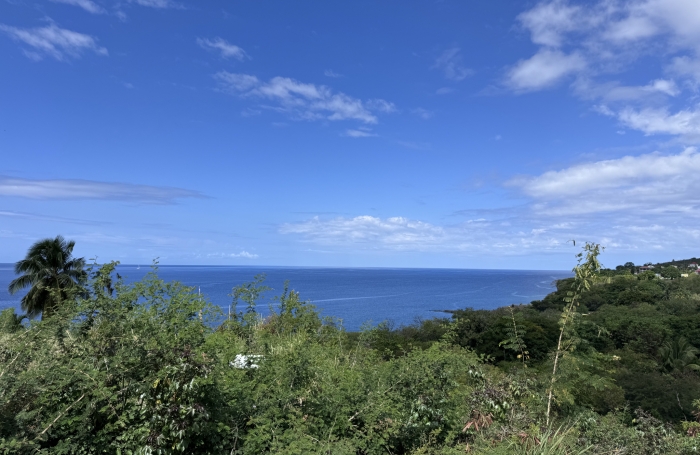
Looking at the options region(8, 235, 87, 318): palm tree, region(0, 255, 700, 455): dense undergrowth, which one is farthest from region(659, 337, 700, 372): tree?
region(8, 235, 87, 318): palm tree

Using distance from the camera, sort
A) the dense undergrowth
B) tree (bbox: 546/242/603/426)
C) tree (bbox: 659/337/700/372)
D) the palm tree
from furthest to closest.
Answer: tree (bbox: 659/337/700/372) < the palm tree < tree (bbox: 546/242/603/426) < the dense undergrowth

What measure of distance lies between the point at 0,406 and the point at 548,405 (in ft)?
15.5

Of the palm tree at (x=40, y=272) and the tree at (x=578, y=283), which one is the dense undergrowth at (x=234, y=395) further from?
the palm tree at (x=40, y=272)

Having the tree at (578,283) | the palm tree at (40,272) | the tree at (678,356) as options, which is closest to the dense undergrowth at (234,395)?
the tree at (578,283)

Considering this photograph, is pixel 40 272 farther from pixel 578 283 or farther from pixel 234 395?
pixel 578 283

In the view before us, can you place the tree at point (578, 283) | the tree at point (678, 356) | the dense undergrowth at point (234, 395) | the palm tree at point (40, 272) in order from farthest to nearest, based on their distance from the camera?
the tree at point (678, 356)
the palm tree at point (40, 272)
the tree at point (578, 283)
the dense undergrowth at point (234, 395)

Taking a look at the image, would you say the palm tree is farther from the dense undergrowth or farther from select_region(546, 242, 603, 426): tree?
select_region(546, 242, 603, 426): tree

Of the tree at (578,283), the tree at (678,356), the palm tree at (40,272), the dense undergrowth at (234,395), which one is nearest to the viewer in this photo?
the dense undergrowth at (234,395)

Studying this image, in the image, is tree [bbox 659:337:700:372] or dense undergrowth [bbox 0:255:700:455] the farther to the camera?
tree [bbox 659:337:700:372]

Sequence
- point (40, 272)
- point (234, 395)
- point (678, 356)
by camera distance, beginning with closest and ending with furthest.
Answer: point (234, 395) → point (40, 272) → point (678, 356)

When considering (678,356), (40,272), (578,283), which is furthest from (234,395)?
(678,356)

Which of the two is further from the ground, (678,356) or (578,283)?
(578,283)

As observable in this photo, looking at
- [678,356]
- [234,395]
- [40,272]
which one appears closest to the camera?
[234,395]

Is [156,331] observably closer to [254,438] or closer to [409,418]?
[254,438]
